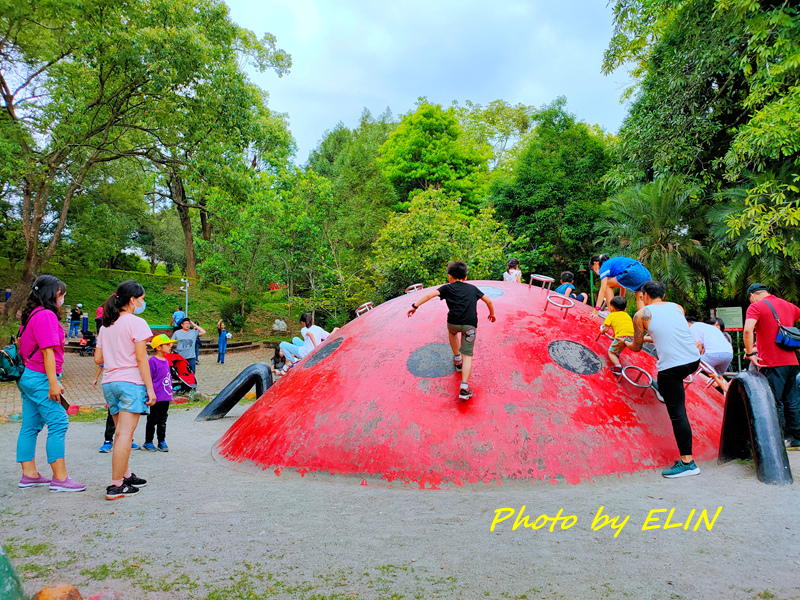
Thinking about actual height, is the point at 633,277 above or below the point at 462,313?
above

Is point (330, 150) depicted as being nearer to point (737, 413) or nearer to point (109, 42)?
point (109, 42)

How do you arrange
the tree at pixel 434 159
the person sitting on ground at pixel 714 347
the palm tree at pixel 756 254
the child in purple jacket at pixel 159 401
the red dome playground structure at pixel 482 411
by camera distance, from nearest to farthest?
the red dome playground structure at pixel 482 411, the child in purple jacket at pixel 159 401, the person sitting on ground at pixel 714 347, the palm tree at pixel 756 254, the tree at pixel 434 159

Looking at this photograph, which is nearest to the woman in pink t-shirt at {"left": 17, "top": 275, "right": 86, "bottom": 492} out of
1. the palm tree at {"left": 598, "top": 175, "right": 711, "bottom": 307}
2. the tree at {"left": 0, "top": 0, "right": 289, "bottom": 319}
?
the tree at {"left": 0, "top": 0, "right": 289, "bottom": 319}

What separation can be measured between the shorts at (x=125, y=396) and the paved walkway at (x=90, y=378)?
7230 millimetres

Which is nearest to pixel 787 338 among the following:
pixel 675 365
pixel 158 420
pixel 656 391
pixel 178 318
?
pixel 656 391

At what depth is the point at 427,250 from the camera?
21.2 m

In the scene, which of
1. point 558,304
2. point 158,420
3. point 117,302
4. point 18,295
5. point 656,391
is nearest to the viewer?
point 117,302

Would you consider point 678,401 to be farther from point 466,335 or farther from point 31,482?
point 31,482

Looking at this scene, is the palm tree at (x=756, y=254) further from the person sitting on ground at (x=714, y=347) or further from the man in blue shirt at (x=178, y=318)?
→ the man in blue shirt at (x=178, y=318)

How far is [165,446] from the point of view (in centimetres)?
664

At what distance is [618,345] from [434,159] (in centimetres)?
3091

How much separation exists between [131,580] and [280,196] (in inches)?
940

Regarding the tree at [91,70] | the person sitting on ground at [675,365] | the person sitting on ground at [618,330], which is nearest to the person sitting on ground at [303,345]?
the person sitting on ground at [618,330]

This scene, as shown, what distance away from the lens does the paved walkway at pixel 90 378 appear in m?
11.8
